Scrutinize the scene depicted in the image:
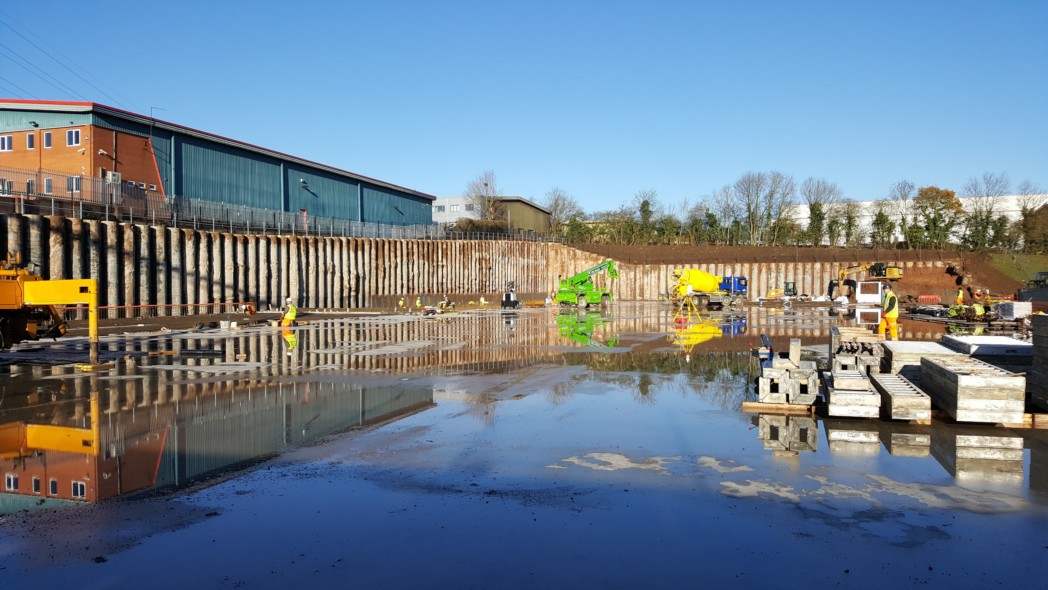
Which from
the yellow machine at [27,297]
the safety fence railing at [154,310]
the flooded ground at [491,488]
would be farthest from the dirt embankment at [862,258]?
the flooded ground at [491,488]

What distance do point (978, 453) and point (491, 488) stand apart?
22.0ft

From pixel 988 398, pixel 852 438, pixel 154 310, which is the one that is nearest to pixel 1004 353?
pixel 988 398

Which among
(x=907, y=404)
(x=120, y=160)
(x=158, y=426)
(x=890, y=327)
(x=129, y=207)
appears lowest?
(x=158, y=426)

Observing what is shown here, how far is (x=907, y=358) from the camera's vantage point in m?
14.9

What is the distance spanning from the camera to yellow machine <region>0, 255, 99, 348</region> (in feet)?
55.2

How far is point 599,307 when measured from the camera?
5244 cm

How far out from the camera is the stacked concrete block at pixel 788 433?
31.2 feet

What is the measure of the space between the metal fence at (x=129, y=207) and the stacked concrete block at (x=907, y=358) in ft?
108

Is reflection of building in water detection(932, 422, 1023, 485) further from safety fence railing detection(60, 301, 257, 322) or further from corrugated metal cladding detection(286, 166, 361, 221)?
corrugated metal cladding detection(286, 166, 361, 221)

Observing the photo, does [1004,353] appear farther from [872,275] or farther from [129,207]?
[129,207]

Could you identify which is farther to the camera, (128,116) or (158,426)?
(128,116)

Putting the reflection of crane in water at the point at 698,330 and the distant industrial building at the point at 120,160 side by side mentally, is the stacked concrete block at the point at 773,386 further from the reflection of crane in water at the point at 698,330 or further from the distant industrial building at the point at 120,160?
the distant industrial building at the point at 120,160

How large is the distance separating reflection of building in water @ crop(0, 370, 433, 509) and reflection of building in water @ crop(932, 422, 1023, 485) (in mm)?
7984

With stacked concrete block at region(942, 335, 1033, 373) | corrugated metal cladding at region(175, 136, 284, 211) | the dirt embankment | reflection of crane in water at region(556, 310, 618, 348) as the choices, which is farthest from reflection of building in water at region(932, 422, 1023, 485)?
the dirt embankment
